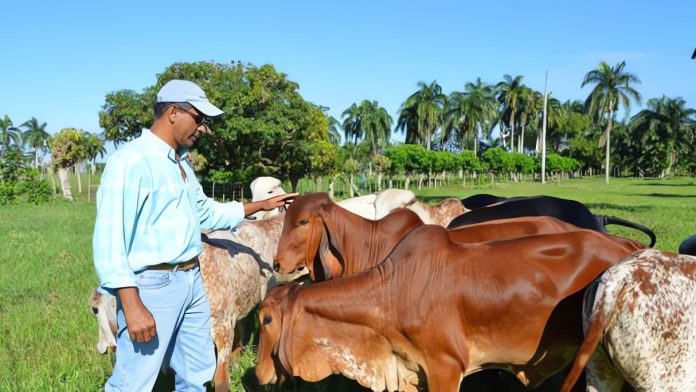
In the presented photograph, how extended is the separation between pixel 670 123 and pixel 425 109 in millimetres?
33650

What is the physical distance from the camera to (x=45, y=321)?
722 centimetres

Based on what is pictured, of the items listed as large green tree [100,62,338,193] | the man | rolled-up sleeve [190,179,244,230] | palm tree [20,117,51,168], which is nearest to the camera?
the man

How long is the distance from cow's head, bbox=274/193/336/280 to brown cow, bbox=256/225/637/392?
4.50 feet

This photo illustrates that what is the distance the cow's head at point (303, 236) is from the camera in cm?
530

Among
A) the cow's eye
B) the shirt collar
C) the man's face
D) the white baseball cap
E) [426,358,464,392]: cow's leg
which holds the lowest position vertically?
[426,358,464,392]: cow's leg

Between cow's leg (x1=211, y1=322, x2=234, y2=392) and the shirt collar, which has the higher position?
the shirt collar

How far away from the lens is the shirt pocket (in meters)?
3.24

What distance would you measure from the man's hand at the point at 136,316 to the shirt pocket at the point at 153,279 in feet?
0.40

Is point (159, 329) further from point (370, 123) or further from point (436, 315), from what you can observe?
point (370, 123)

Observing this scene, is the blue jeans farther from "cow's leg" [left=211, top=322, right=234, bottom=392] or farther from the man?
"cow's leg" [left=211, top=322, right=234, bottom=392]

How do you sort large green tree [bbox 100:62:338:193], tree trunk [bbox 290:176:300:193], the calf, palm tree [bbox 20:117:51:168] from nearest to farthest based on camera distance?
the calf, large green tree [bbox 100:62:338:193], tree trunk [bbox 290:176:300:193], palm tree [bbox 20:117:51:168]

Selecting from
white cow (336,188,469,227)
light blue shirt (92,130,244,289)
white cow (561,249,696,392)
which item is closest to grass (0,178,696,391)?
light blue shirt (92,130,244,289)

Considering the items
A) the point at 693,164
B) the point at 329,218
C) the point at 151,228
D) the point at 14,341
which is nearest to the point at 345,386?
the point at 329,218

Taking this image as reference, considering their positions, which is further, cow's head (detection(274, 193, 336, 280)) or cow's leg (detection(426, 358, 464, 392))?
cow's head (detection(274, 193, 336, 280))
